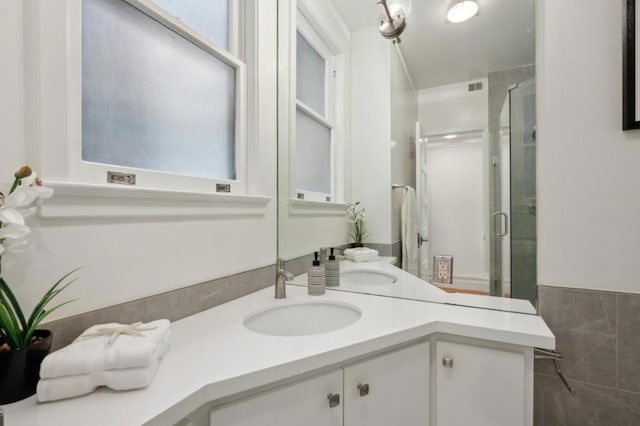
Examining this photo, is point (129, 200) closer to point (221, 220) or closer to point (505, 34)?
point (221, 220)

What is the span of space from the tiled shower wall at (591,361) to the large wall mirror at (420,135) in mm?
115

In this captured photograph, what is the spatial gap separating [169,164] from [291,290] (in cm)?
76

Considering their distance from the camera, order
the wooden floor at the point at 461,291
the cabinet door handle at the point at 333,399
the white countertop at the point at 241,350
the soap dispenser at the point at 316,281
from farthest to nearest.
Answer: the soap dispenser at the point at 316,281 → the wooden floor at the point at 461,291 → the cabinet door handle at the point at 333,399 → the white countertop at the point at 241,350

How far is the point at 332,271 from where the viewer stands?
1.37m

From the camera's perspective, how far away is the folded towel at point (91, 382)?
49 centimetres

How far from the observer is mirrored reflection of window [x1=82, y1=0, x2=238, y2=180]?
0.77 metres

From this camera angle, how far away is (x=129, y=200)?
0.77 meters

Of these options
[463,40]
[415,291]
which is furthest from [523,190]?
[463,40]

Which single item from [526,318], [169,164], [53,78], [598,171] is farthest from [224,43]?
[526,318]

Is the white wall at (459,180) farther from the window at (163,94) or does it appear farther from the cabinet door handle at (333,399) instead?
the window at (163,94)

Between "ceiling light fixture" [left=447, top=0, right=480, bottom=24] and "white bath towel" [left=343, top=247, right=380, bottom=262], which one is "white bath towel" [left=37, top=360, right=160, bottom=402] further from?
"ceiling light fixture" [left=447, top=0, right=480, bottom=24]

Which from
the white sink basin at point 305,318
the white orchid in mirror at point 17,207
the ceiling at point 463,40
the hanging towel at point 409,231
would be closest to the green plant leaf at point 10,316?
the white orchid in mirror at point 17,207

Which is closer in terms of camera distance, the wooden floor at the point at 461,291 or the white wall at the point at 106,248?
the white wall at the point at 106,248

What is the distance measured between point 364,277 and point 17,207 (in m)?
1.26
